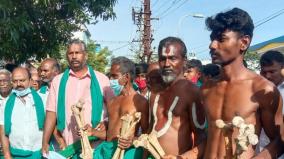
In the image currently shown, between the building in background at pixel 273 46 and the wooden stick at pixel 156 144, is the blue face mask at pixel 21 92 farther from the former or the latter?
the building in background at pixel 273 46

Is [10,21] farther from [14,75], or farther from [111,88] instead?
[111,88]

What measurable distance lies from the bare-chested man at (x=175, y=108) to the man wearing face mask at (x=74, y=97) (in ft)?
4.11

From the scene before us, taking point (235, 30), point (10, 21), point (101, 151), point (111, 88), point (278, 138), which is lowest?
point (101, 151)

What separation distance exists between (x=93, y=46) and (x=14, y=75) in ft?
82.9

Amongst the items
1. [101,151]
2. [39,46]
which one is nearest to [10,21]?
[39,46]

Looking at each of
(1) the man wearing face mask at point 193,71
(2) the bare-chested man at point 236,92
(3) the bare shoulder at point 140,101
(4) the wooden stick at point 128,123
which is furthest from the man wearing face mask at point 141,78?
Answer: (2) the bare-chested man at point 236,92

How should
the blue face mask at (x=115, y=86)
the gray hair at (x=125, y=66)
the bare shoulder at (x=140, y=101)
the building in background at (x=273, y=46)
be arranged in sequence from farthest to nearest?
the building in background at (x=273, y=46) → the blue face mask at (x=115, y=86) → the gray hair at (x=125, y=66) → the bare shoulder at (x=140, y=101)

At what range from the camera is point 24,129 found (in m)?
5.27

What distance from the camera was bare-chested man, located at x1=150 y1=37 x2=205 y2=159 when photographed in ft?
12.3

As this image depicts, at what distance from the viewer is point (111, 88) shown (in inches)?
201

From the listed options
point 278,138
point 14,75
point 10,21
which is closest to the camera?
point 278,138

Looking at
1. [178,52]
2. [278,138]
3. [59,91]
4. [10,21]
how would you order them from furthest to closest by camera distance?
[10,21] → [59,91] → [178,52] → [278,138]

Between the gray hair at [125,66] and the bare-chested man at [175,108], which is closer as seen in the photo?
the bare-chested man at [175,108]

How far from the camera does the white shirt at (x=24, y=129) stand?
5270mm
